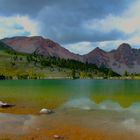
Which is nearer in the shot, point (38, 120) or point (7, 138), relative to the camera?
point (7, 138)

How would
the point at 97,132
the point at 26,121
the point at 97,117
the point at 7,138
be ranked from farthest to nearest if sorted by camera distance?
the point at 97,117, the point at 26,121, the point at 97,132, the point at 7,138

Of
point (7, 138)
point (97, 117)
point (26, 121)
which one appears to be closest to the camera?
point (7, 138)

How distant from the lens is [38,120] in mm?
35906

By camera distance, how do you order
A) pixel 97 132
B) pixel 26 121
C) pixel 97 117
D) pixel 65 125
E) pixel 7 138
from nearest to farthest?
pixel 7 138
pixel 97 132
pixel 65 125
pixel 26 121
pixel 97 117

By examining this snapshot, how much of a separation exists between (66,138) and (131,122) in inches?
442

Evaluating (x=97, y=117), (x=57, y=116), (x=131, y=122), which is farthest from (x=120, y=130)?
(x=57, y=116)

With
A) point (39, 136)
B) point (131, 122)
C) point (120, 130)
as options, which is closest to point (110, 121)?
point (131, 122)

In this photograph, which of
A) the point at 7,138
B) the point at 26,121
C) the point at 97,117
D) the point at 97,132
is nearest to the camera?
the point at 7,138

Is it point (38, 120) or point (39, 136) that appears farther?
point (38, 120)

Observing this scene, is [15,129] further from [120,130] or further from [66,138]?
[120,130]

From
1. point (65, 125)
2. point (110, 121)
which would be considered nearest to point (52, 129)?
A: point (65, 125)

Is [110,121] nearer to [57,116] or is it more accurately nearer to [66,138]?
[57,116]

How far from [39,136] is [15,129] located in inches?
165

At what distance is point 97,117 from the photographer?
127ft
